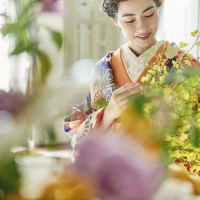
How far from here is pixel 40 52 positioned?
21 centimetres

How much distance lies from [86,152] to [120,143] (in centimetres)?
2

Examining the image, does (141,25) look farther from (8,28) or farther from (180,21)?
(180,21)

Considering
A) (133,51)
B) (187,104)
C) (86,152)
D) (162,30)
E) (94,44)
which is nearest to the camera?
(86,152)

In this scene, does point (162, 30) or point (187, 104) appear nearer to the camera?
point (187, 104)

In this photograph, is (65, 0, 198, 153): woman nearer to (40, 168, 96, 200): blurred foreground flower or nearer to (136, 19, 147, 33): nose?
(136, 19, 147, 33): nose

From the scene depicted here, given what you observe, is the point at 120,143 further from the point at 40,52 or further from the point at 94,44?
the point at 94,44

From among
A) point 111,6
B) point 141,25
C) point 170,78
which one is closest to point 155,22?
point 141,25

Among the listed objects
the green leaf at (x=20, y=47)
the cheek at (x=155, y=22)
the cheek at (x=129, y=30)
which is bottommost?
the green leaf at (x=20, y=47)

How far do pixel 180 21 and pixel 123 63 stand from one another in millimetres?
1912

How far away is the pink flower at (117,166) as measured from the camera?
19cm

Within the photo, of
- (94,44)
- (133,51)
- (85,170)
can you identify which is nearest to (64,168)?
(85,170)

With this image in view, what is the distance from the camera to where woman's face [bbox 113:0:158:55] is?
0.93m

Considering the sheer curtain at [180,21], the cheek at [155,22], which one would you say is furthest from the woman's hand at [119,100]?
the sheer curtain at [180,21]

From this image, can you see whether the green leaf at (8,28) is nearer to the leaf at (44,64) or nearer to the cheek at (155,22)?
the leaf at (44,64)
